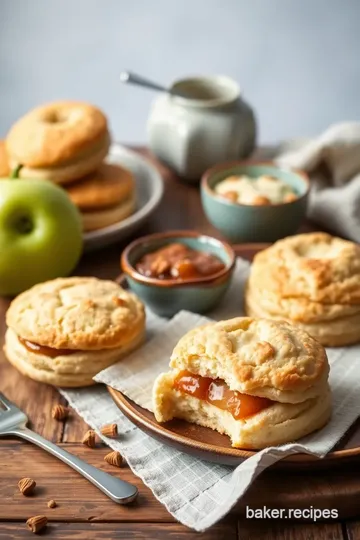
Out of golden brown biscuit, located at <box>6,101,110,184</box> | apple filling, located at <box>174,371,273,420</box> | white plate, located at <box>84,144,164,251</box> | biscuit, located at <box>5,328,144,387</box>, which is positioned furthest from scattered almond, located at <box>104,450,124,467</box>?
golden brown biscuit, located at <box>6,101,110,184</box>

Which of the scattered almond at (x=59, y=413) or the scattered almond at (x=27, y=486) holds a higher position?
the scattered almond at (x=27, y=486)

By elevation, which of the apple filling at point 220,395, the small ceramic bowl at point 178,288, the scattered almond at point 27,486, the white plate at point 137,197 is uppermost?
the apple filling at point 220,395

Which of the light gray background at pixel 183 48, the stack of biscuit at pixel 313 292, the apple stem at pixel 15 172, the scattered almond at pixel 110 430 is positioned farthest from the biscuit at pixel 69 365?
the light gray background at pixel 183 48

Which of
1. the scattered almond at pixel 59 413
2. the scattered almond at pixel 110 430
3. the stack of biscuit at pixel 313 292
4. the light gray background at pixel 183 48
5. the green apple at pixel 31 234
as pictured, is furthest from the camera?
the light gray background at pixel 183 48

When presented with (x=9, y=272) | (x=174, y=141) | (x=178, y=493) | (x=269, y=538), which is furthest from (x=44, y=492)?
(x=174, y=141)

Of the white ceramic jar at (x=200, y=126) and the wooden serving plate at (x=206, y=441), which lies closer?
the wooden serving plate at (x=206, y=441)

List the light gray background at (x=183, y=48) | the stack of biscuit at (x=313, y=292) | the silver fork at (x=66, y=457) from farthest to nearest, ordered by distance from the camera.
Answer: the light gray background at (x=183, y=48), the stack of biscuit at (x=313, y=292), the silver fork at (x=66, y=457)

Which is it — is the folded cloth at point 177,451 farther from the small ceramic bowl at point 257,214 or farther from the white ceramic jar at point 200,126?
the white ceramic jar at point 200,126

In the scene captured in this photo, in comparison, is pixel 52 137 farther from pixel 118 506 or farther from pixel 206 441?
pixel 118 506
